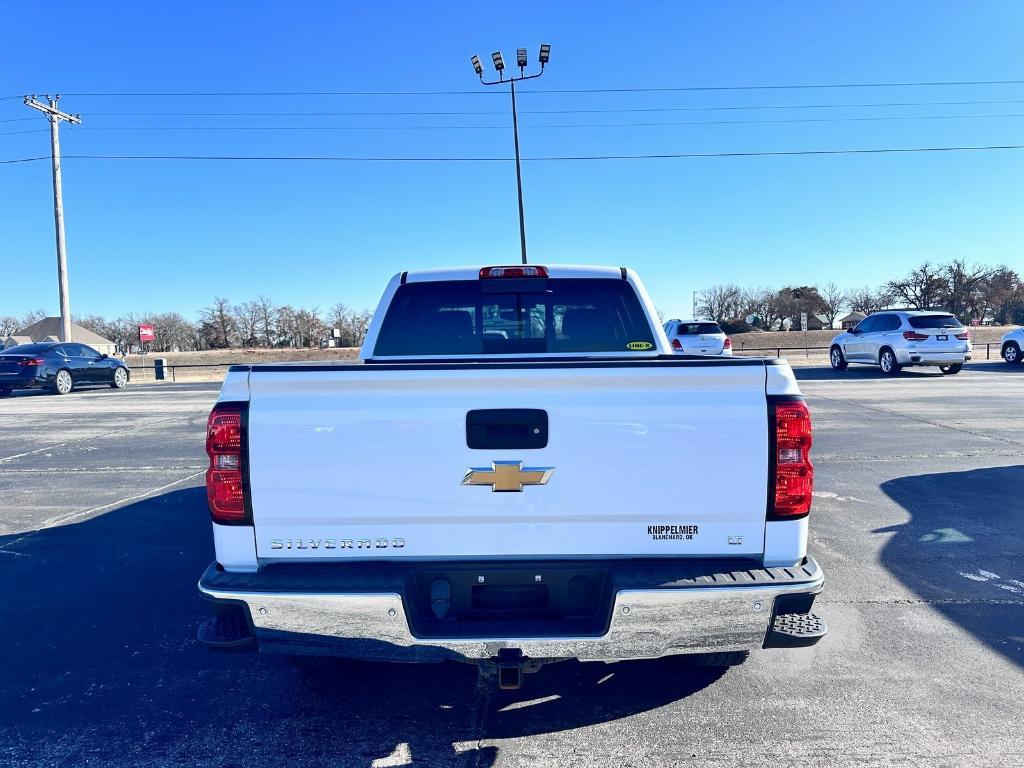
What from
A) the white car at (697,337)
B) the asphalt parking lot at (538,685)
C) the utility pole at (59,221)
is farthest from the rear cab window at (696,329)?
the utility pole at (59,221)

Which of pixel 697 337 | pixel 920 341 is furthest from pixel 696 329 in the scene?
pixel 920 341

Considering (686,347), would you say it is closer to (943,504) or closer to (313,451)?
(943,504)

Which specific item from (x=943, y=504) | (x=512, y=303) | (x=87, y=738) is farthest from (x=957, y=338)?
(x=87, y=738)

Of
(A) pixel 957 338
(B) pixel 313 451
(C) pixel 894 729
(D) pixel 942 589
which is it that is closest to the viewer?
(B) pixel 313 451

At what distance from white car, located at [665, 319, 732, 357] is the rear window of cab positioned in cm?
1635

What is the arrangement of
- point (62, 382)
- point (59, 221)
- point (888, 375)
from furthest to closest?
point (59, 221)
point (888, 375)
point (62, 382)

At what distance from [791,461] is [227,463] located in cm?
215

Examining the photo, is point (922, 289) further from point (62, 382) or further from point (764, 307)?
point (62, 382)

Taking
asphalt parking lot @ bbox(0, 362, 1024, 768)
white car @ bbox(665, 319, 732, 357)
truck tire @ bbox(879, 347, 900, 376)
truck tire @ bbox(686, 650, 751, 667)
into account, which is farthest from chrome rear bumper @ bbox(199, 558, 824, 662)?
truck tire @ bbox(879, 347, 900, 376)

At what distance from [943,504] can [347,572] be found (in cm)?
608

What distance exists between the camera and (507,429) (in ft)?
7.83

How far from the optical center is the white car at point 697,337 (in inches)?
806

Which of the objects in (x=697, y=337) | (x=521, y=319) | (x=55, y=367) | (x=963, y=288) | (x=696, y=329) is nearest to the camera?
(x=521, y=319)

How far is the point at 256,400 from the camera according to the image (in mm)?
2400
